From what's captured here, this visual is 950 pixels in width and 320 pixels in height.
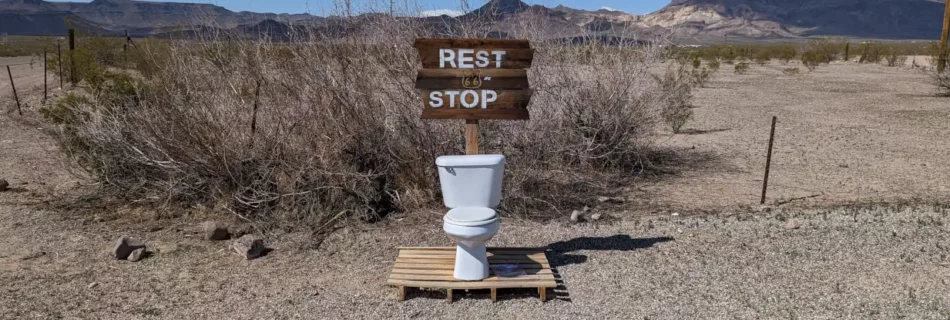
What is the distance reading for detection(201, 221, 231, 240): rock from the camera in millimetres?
7113

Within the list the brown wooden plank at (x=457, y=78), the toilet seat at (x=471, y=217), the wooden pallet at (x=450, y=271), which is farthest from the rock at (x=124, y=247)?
the toilet seat at (x=471, y=217)

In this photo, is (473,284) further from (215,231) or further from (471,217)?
(215,231)

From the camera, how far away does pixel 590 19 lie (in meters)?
11.4

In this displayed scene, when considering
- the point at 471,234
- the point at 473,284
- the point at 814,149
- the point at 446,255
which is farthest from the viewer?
the point at 814,149

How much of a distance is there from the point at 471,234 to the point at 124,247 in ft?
10.0

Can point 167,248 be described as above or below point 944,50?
below

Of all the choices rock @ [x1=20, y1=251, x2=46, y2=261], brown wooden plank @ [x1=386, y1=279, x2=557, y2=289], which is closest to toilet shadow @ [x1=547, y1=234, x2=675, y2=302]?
brown wooden plank @ [x1=386, y1=279, x2=557, y2=289]

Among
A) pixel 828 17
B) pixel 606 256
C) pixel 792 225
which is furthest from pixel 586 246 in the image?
pixel 828 17

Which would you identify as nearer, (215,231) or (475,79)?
(475,79)

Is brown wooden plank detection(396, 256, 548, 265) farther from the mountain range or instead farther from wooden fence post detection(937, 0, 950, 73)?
wooden fence post detection(937, 0, 950, 73)

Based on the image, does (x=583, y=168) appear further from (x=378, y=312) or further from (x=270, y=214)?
(x=378, y=312)

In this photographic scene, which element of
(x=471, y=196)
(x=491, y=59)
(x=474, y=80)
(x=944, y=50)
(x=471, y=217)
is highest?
(x=944, y=50)

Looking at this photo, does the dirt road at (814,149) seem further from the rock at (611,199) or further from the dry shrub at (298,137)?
the dry shrub at (298,137)

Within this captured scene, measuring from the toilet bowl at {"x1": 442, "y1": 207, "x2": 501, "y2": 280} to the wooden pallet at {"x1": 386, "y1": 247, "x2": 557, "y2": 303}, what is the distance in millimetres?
77
